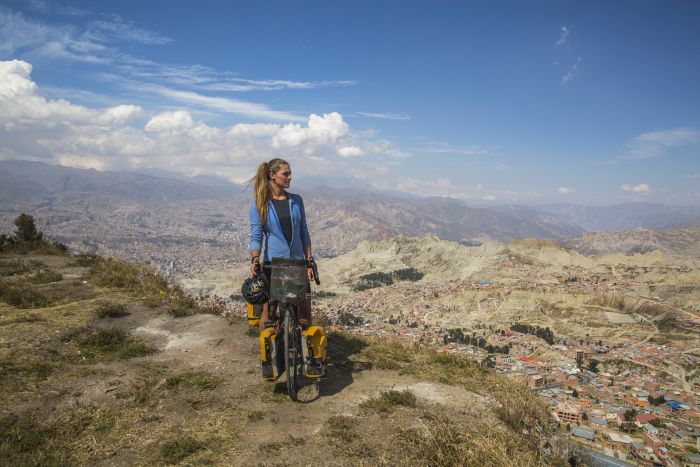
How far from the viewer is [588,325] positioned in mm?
49844

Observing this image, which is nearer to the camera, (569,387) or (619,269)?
(569,387)

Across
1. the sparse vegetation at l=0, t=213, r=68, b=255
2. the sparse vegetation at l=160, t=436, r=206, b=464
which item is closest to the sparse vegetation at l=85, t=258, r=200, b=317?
the sparse vegetation at l=0, t=213, r=68, b=255

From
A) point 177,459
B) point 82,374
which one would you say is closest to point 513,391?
point 177,459

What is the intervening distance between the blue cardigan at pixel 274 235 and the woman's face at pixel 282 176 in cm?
24

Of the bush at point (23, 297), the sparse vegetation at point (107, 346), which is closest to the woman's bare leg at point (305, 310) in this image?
the sparse vegetation at point (107, 346)

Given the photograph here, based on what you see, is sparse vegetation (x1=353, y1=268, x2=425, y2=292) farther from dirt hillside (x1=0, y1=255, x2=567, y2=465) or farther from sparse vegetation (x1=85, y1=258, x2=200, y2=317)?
dirt hillside (x1=0, y1=255, x2=567, y2=465)

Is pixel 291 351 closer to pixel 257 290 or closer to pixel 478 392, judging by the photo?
pixel 257 290

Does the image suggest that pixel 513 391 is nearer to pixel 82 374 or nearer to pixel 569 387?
pixel 82 374

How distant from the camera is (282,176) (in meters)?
5.13

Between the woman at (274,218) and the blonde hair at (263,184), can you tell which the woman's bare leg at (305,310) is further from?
the blonde hair at (263,184)

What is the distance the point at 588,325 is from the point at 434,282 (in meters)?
37.4

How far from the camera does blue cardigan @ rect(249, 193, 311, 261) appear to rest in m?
5.11

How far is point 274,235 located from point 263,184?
748mm

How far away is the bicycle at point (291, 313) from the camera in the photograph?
481 centimetres
